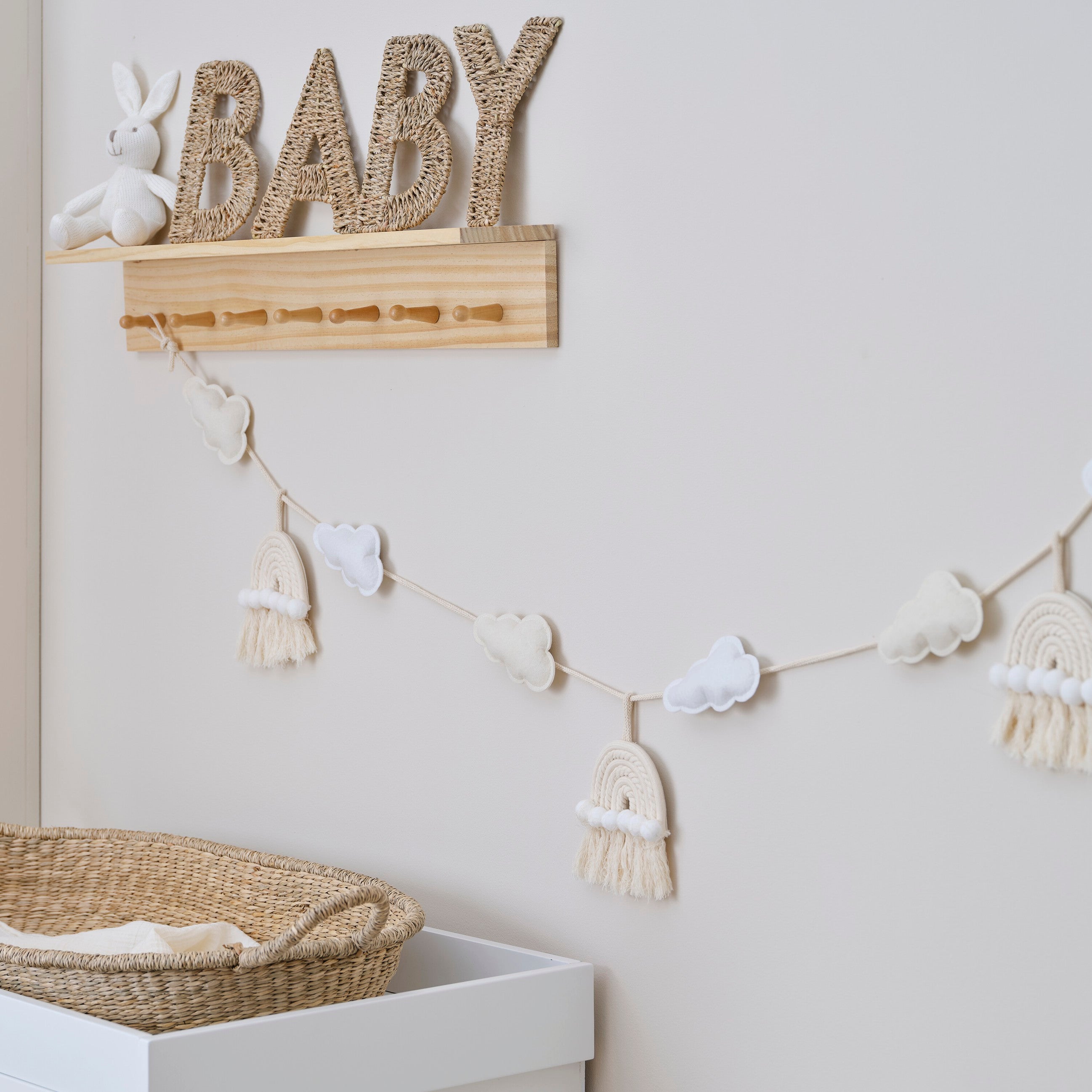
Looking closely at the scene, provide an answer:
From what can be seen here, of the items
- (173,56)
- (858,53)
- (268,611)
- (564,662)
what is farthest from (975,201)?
(173,56)

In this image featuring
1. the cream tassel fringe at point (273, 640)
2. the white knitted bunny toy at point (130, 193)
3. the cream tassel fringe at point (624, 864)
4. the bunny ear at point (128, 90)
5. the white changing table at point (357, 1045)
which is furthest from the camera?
the bunny ear at point (128, 90)

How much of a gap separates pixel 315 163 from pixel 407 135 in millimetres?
182

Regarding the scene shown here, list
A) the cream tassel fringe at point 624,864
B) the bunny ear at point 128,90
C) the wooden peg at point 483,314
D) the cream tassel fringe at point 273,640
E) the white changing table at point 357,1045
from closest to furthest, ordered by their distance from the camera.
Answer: the white changing table at point 357,1045 → the cream tassel fringe at point 624,864 → the wooden peg at point 483,314 → the cream tassel fringe at point 273,640 → the bunny ear at point 128,90

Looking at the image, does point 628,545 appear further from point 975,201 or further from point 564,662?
point 975,201

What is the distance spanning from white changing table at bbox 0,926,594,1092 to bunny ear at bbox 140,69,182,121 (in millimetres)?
1175

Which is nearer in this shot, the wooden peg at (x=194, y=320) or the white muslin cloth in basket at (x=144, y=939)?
the white muslin cloth in basket at (x=144, y=939)

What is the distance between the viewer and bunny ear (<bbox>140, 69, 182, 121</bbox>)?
6.51 feet

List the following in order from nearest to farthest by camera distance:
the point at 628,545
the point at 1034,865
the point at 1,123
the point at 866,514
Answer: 1. the point at 1034,865
2. the point at 866,514
3. the point at 628,545
4. the point at 1,123

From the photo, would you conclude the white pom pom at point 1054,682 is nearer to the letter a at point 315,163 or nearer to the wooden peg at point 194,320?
the letter a at point 315,163

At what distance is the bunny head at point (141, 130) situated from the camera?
1.99 metres

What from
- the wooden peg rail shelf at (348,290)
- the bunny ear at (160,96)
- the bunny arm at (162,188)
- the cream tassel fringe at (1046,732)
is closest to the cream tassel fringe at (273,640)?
the wooden peg rail shelf at (348,290)

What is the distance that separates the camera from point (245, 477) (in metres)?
1.92

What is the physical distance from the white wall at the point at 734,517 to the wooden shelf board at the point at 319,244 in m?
0.07

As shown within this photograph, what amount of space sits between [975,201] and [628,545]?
1.58ft
